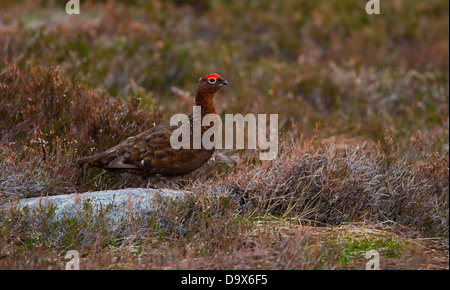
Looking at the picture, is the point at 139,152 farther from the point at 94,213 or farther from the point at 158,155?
the point at 94,213

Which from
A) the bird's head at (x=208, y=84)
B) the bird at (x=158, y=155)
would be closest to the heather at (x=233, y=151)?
the bird at (x=158, y=155)

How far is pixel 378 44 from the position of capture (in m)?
11.3

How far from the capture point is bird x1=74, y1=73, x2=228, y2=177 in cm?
427

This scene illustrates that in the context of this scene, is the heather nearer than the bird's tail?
Yes

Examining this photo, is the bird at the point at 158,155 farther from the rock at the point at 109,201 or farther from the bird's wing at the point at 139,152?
the rock at the point at 109,201

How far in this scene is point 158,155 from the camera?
168 inches

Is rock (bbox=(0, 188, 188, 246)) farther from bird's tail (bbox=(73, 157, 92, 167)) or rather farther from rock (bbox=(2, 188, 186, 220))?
bird's tail (bbox=(73, 157, 92, 167))

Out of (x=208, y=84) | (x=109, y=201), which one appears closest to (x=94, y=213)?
(x=109, y=201)

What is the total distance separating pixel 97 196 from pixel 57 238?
45 cm

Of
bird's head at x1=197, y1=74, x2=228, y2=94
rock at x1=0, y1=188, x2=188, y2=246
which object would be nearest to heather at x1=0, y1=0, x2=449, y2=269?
rock at x1=0, y1=188, x2=188, y2=246

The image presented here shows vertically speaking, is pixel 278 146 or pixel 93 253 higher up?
pixel 278 146

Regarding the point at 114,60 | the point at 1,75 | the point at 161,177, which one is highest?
the point at 114,60
